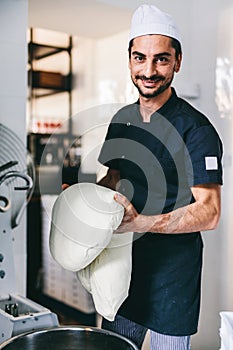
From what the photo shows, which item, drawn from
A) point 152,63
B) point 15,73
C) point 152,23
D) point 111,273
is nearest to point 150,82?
point 152,63

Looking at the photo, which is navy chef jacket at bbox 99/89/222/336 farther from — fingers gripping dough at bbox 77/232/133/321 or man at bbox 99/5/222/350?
fingers gripping dough at bbox 77/232/133/321

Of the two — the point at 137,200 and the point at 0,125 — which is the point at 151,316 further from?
the point at 0,125

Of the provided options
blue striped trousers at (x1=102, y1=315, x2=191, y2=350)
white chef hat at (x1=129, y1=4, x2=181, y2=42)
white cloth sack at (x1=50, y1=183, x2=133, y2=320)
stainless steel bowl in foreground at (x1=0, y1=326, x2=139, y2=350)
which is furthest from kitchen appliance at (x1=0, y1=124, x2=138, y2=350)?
white chef hat at (x1=129, y1=4, x2=181, y2=42)

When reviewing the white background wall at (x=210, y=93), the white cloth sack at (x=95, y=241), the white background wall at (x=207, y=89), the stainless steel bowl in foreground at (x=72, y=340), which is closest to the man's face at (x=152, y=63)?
the white background wall at (x=207, y=89)

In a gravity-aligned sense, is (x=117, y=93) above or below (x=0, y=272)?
above

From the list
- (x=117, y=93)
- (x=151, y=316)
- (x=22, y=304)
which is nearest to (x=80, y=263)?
(x=22, y=304)

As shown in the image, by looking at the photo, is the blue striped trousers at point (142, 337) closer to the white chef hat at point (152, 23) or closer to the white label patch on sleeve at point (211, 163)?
the white label patch on sleeve at point (211, 163)

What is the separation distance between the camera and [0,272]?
151 centimetres

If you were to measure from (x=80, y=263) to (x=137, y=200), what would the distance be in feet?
0.98

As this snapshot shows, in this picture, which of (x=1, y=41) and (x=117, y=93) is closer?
(x=1, y=41)

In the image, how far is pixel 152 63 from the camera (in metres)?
1.60

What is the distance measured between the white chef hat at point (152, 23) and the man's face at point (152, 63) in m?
0.02

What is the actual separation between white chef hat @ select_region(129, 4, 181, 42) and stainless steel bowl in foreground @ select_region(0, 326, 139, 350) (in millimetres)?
911

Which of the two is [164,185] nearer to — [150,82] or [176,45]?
[150,82]
